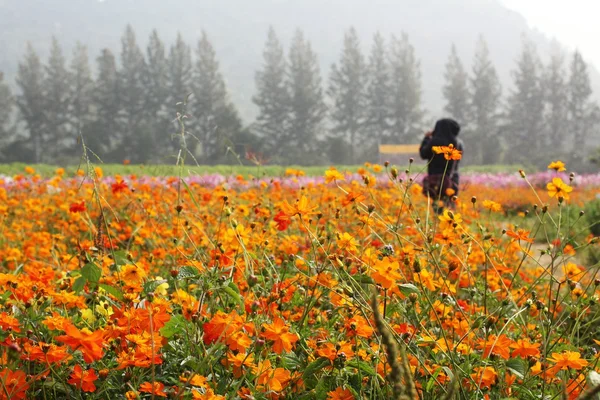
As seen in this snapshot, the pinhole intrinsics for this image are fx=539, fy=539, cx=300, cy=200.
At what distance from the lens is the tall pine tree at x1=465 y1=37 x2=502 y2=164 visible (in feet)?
122

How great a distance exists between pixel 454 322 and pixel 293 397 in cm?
51

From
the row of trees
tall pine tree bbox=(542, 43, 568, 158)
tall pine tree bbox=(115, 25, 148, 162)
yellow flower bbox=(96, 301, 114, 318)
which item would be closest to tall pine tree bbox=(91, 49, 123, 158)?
the row of trees

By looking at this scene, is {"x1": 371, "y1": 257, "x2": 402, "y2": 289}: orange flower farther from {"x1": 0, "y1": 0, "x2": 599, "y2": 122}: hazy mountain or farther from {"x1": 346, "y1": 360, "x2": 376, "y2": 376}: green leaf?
{"x1": 0, "y1": 0, "x2": 599, "y2": 122}: hazy mountain

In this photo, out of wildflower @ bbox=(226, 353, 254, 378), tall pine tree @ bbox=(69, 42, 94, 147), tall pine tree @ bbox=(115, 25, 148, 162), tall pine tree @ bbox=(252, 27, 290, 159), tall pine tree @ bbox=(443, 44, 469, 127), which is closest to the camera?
wildflower @ bbox=(226, 353, 254, 378)

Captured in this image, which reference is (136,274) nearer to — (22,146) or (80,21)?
(22,146)

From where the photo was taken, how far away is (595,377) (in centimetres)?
73

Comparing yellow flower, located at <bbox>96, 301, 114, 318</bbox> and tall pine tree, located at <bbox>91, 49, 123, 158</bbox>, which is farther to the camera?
tall pine tree, located at <bbox>91, 49, 123, 158</bbox>

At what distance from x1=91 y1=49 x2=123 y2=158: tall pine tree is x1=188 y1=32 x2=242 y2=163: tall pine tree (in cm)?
568

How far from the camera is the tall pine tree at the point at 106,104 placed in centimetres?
3716

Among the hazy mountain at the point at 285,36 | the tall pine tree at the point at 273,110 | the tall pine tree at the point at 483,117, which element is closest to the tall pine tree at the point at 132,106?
the tall pine tree at the point at 273,110

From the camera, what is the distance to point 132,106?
40.2m

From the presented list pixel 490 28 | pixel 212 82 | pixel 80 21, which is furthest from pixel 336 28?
pixel 212 82

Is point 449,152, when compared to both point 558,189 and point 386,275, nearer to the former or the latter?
point 558,189

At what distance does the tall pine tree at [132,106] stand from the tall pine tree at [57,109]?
164 inches
